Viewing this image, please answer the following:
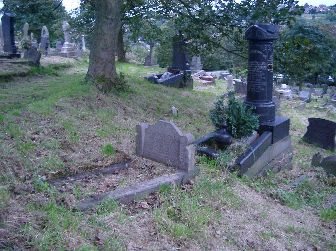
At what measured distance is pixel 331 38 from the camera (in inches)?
1166

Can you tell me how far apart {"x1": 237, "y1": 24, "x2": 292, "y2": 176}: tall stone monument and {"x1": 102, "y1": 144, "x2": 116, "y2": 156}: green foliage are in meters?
2.64

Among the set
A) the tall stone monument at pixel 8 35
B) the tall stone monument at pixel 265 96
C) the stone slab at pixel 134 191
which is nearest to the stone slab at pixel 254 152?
the tall stone monument at pixel 265 96

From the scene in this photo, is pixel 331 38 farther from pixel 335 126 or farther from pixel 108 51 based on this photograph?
pixel 108 51

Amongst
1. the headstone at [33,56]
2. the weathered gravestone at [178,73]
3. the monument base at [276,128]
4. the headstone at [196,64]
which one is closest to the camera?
the monument base at [276,128]

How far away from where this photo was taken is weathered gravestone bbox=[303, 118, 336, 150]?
37.8 ft

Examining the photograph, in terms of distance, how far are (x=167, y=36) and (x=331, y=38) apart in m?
16.0

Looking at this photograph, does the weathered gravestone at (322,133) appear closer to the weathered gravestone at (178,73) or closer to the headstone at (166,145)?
the weathered gravestone at (178,73)

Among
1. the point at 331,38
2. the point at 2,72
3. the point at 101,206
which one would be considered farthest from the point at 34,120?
the point at 331,38

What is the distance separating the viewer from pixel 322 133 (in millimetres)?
11703

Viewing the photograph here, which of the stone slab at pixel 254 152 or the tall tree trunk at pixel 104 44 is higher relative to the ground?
the tall tree trunk at pixel 104 44

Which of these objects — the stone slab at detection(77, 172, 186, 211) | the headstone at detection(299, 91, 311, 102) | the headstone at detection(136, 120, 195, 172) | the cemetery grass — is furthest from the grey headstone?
the stone slab at detection(77, 172, 186, 211)

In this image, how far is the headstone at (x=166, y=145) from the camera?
5.58 metres

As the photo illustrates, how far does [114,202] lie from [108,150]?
2.05 meters

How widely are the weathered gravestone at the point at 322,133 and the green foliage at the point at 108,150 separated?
7142mm
